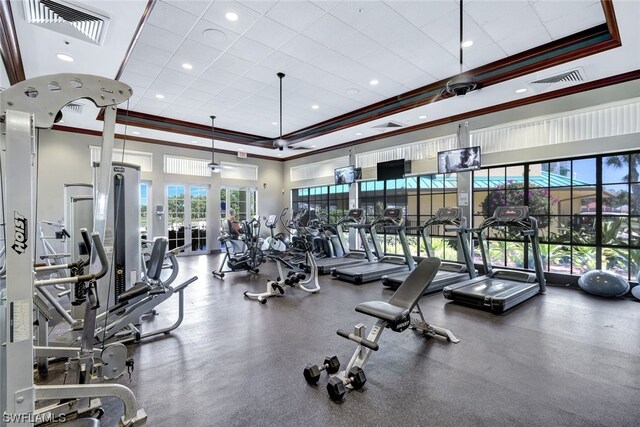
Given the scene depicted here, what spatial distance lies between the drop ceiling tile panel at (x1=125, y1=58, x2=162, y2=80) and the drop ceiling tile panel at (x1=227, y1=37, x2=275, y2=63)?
Answer: 150 centimetres

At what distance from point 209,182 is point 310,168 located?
369cm

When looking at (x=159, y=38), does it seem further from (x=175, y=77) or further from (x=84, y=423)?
(x=84, y=423)

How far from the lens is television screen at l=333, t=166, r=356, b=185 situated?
954cm

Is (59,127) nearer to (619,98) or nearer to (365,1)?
(365,1)

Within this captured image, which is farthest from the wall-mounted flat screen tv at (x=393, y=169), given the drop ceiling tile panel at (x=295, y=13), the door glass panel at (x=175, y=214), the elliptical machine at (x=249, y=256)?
the door glass panel at (x=175, y=214)

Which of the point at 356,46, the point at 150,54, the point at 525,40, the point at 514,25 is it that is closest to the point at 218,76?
the point at 150,54

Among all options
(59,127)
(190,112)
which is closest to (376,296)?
(190,112)

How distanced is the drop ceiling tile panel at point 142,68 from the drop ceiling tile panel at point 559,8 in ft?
18.5

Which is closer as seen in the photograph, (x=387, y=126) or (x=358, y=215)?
(x=358, y=215)

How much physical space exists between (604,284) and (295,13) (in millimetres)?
6369

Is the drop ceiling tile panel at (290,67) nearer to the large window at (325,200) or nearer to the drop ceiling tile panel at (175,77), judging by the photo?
the drop ceiling tile panel at (175,77)

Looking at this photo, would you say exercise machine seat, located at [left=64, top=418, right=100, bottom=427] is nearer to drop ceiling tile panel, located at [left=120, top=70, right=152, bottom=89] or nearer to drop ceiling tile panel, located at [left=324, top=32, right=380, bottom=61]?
drop ceiling tile panel, located at [left=324, top=32, right=380, bottom=61]

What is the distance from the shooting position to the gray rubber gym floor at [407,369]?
7.36ft

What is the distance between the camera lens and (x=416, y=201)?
833 centimetres
